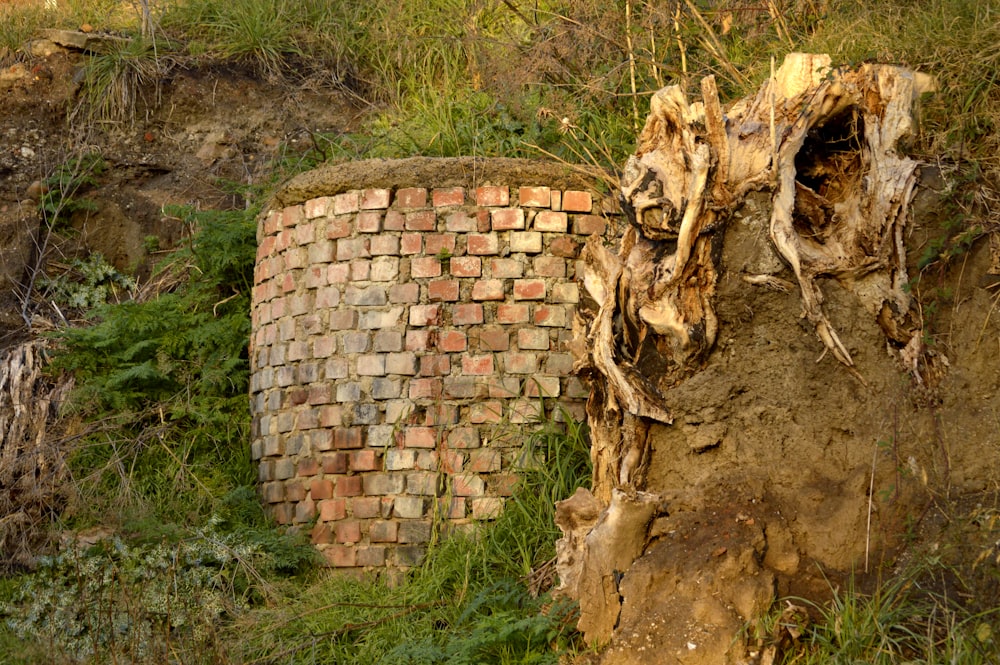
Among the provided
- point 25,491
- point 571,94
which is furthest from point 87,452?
point 571,94

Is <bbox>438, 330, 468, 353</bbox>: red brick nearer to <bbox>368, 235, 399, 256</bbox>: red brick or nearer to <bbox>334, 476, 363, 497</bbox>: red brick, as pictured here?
<bbox>368, 235, 399, 256</bbox>: red brick

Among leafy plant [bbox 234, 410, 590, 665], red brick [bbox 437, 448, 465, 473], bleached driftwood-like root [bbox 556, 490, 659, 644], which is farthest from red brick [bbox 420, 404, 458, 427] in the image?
bleached driftwood-like root [bbox 556, 490, 659, 644]

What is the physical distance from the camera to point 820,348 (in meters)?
4.22

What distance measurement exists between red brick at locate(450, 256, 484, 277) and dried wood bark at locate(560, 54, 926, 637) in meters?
1.04

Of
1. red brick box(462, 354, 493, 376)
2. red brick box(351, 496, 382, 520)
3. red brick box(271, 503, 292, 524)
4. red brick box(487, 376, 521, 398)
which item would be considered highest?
red brick box(462, 354, 493, 376)

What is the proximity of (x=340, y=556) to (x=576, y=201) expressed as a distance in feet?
6.77

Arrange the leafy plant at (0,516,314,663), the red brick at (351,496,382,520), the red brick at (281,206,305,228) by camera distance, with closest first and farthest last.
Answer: the leafy plant at (0,516,314,663) < the red brick at (351,496,382,520) < the red brick at (281,206,305,228)

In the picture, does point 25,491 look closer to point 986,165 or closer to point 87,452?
point 87,452

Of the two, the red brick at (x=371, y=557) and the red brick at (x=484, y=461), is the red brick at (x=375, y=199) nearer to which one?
the red brick at (x=484, y=461)

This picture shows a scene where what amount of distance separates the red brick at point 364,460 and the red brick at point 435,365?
0.46 meters

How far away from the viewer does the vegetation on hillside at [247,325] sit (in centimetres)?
442

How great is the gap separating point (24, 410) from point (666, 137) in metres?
3.82

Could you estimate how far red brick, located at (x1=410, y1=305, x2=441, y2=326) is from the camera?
5469mm

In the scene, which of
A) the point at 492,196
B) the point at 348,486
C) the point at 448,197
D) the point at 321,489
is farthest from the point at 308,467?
the point at 492,196
